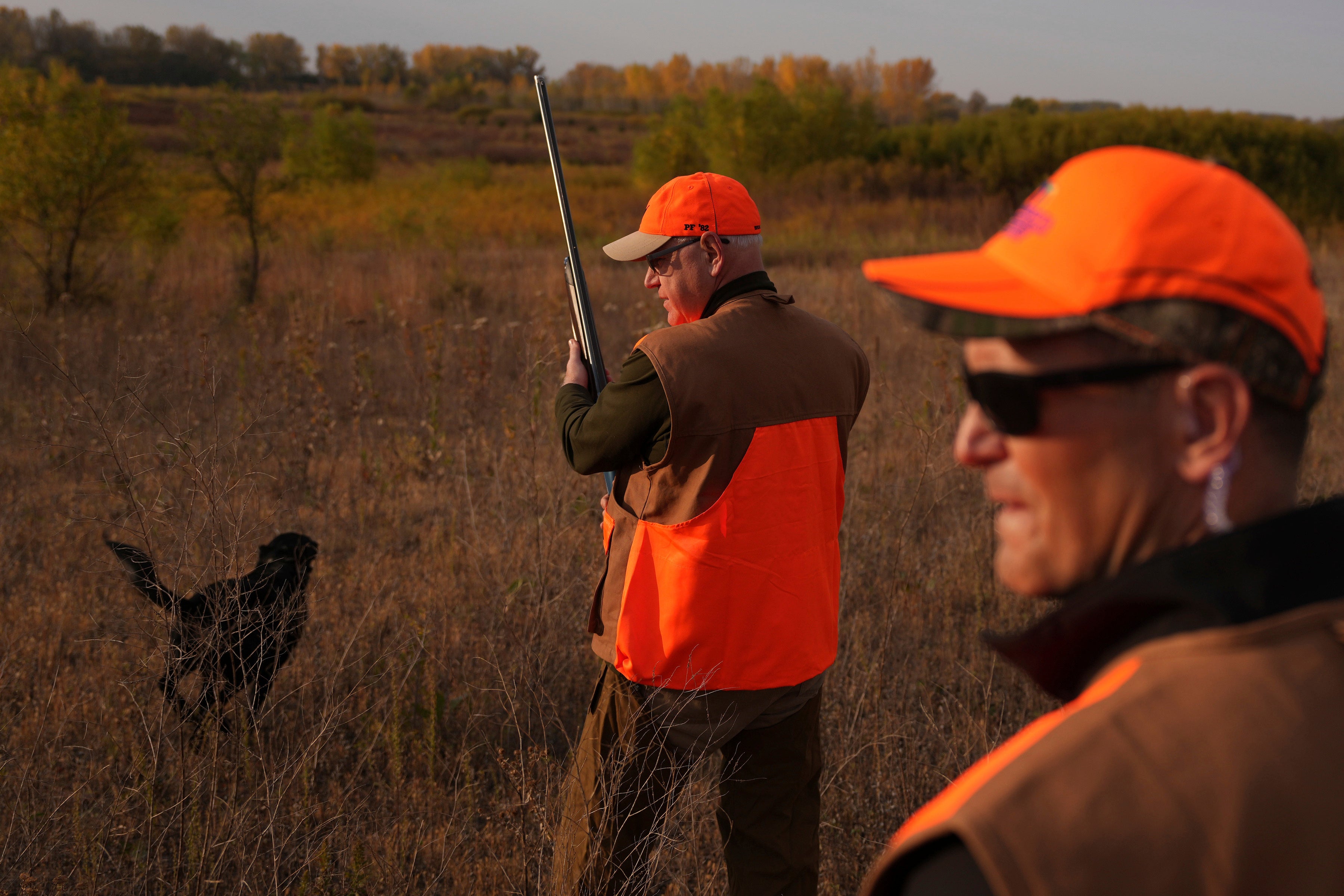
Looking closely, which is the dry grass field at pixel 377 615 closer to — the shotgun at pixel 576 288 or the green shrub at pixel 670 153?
the shotgun at pixel 576 288

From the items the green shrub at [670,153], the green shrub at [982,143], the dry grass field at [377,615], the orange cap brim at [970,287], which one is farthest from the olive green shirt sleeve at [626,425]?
the green shrub at [670,153]

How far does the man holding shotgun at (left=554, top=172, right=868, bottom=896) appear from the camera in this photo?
6.73 feet

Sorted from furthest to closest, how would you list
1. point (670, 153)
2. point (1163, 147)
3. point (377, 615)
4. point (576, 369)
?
1. point (670, 153)
2. point (1163, 147)
3. point (377, 615)
4. point (576, 369)

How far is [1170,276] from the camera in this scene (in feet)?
2.45

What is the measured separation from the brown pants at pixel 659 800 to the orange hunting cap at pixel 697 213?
1145 millimetres

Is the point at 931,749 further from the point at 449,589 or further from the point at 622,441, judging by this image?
the point at 449,589

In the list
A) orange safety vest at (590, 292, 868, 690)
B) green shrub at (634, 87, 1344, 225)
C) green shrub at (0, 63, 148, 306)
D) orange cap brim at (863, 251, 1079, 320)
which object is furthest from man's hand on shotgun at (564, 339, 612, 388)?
green shrub at (634, 87, 1344, 225)

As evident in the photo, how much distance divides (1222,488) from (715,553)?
1.37 meters

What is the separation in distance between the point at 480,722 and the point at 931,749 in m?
1.71

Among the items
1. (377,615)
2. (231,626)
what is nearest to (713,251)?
(231,626)

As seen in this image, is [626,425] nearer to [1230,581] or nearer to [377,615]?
[1230,581]

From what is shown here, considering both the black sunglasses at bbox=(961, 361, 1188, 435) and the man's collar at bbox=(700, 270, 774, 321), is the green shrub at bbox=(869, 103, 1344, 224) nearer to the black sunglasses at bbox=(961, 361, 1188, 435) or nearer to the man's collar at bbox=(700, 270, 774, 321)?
the man's collar at bbox=(700, 270, 774, 321)

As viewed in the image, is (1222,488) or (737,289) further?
(737,289)

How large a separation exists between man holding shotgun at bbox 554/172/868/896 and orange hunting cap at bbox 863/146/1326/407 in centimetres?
121
